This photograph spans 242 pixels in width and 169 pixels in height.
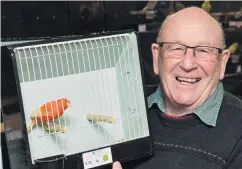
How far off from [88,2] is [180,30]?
157 centimetres

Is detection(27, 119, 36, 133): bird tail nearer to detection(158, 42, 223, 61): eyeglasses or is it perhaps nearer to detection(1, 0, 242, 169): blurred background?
detection(158, 42, 223, 61): eyeglasses

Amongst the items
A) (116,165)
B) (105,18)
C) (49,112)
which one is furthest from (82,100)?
(105,18)

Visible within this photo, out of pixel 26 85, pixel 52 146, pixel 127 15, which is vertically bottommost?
pixel 52 146

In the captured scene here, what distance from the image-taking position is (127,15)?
2756 millimetres

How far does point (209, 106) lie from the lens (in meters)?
1.32

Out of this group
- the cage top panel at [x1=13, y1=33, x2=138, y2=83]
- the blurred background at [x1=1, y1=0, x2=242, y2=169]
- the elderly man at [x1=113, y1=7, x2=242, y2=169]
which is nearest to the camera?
the cage top panel at [x1=13, y1=33, x2=138, y2=83]

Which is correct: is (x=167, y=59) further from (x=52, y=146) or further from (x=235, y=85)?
(x=235, y=85)

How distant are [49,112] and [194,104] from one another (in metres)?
0.51

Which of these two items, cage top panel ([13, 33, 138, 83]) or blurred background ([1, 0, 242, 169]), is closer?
cage top panel ([13, 33, 138, 83])

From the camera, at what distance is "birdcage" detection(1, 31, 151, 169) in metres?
1.03

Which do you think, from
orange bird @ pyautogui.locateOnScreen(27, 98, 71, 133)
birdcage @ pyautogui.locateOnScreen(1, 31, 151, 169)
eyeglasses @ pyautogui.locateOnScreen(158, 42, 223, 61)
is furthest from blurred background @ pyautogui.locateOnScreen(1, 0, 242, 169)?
orange bird @ pyautogui.locateOnScreen(27, 98, 71, 133)

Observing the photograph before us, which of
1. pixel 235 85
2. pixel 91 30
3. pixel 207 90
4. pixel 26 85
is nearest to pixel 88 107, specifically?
pixel 26 85

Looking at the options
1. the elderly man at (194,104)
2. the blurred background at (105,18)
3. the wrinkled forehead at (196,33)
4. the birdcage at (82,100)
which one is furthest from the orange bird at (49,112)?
the blurred background at (105,18)

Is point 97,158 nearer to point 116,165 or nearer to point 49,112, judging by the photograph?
point 116,165
